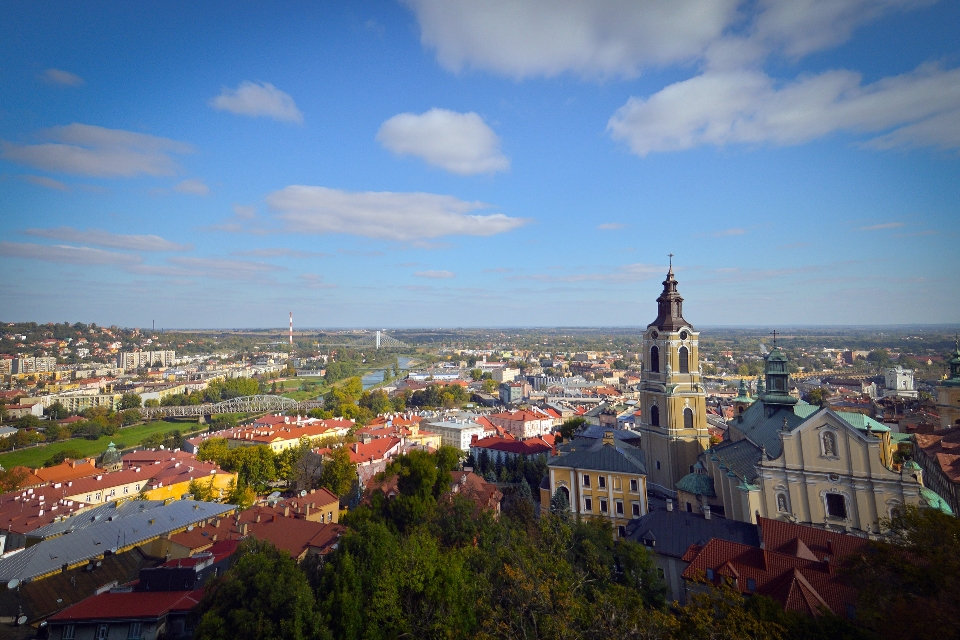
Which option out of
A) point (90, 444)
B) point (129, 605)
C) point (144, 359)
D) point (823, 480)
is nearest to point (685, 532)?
point (823, 480)

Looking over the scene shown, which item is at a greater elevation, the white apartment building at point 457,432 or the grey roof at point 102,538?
the grey roof at point 102,538

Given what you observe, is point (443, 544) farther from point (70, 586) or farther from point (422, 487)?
point (70, 586)

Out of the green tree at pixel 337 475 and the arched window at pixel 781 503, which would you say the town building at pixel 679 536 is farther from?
the green tree at pixel 337 475

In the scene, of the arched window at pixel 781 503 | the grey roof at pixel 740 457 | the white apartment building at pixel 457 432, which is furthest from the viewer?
the white apartment building at pixel 457 432

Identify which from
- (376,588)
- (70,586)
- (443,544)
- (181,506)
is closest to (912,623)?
(376,588)

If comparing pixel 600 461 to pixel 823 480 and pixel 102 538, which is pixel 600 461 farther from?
pixel 102 538

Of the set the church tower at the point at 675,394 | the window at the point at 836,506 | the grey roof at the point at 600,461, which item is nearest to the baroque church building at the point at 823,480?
the window at the point at 836,506
